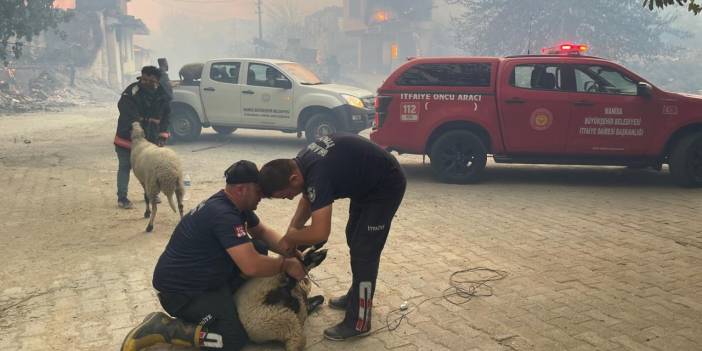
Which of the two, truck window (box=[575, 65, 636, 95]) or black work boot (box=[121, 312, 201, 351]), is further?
truck window (box=[575, 65, 636, 95])

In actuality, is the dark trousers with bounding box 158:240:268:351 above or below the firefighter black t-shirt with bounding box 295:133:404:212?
below

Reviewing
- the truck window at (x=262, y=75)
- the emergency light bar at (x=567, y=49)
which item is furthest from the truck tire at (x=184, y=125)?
the emergency light bar at (x=567, y=49)

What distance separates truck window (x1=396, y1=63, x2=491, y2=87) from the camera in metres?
8.19

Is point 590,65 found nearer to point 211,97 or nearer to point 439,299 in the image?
point 439,299

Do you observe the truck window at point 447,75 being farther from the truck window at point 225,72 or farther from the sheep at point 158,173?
the truck window at point 225,72

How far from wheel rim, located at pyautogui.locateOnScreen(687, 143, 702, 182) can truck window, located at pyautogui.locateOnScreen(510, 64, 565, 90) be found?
2.10m

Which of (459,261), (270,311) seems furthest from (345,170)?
(459,261)

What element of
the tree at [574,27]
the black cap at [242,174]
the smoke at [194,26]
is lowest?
the black cap at [242,174]

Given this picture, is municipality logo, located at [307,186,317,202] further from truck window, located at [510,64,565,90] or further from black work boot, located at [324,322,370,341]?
truck window, located at [510,64,565,90]

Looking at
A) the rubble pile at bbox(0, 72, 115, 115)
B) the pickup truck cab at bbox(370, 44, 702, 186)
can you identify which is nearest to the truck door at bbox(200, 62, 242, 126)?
the pickup truck cab at bbox(370, 44, 702, 186)

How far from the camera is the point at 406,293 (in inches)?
171

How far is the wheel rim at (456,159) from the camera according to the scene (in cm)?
834

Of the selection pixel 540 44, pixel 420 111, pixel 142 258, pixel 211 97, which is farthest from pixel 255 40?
pixel 142 258

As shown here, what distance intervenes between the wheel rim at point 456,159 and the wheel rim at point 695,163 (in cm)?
309
